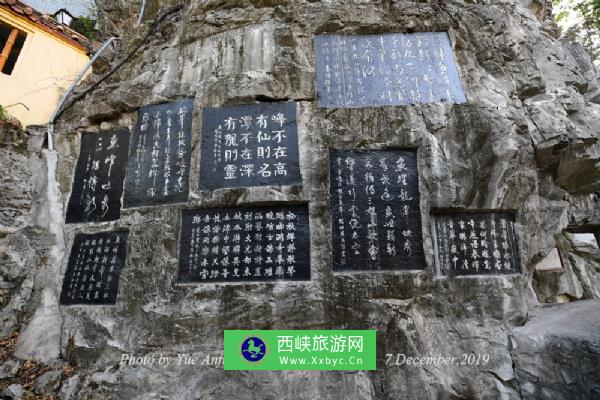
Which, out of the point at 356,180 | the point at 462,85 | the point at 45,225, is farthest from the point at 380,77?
the point at 45,225

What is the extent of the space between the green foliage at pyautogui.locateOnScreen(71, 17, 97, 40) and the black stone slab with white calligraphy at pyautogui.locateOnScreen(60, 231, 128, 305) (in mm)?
9218

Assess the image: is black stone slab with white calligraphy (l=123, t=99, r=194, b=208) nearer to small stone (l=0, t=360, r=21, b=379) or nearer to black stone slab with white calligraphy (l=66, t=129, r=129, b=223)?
black stone slab with white calligraphy (l=66, t=129, r=129, b=223)

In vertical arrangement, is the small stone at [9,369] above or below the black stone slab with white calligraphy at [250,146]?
below

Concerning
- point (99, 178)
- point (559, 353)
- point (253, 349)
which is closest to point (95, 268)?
point (99, 178)

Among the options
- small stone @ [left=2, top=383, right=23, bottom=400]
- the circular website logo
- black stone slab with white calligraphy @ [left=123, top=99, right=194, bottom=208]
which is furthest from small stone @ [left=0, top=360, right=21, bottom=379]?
the circular website logo

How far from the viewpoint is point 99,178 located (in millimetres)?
5188

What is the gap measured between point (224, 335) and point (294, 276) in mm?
1074

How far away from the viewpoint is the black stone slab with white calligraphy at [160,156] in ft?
15.7

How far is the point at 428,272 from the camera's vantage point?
4160 mm

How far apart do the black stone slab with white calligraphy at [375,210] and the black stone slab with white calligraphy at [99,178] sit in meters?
3.15

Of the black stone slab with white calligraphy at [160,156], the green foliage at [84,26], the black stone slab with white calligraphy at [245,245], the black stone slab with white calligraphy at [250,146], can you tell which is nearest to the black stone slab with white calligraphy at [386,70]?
the black stone slab with white calligraphy at [250,146]

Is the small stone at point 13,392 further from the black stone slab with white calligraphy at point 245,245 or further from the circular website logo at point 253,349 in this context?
the circular website logo at point 253,349

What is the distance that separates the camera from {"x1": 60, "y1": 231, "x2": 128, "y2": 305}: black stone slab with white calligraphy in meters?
4.58

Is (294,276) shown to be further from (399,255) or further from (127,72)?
(127,72)
